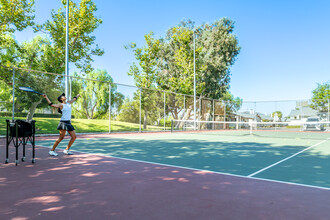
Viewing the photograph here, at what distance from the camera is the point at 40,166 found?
5.29 m

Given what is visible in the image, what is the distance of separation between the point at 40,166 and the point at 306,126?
24.9m

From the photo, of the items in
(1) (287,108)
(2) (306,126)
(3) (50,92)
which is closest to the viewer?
(3) (50,92)

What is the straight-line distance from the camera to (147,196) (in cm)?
333

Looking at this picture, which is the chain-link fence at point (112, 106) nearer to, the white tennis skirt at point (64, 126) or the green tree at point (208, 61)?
the green tree at point (208, 61)

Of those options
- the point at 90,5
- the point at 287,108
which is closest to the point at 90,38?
the point at 90,5

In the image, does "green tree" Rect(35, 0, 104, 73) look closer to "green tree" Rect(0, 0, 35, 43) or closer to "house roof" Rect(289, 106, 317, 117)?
"green tree" Rect(0, 0, 35, 43)

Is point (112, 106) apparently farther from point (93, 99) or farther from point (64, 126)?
point (64, 126)

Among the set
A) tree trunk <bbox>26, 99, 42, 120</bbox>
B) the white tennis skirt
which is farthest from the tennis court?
tree trunk <bbox>26, 99, 42, 120</bbox>

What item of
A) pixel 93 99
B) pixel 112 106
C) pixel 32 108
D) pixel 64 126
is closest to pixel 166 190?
pixel 64 126

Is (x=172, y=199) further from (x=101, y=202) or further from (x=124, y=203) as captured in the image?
(x=101, y=202)

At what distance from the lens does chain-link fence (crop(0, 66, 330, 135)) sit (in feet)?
44.2

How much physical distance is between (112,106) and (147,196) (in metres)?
14.4

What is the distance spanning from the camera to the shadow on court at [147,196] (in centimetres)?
275

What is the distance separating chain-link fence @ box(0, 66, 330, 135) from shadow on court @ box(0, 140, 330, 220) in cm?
837
